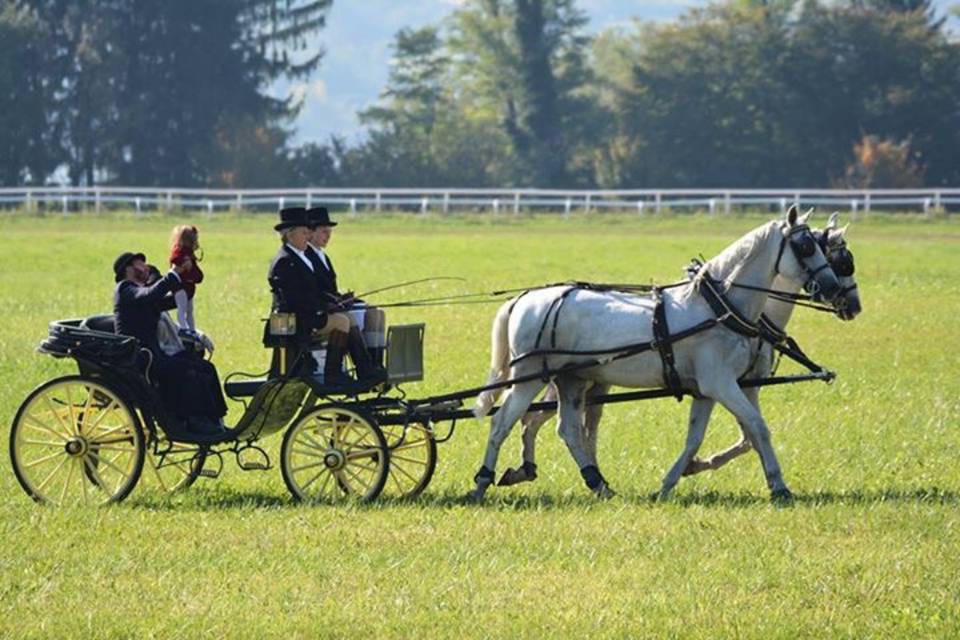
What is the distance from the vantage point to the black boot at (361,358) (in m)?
13.5

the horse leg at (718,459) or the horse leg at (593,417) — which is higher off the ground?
the horse leg at (593,417)

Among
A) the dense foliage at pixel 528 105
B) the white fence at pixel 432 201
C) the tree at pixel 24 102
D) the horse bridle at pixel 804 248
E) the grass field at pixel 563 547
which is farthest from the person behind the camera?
the tree at pixel 24 102

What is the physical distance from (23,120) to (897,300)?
1922 inches

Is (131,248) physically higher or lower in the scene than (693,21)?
lower

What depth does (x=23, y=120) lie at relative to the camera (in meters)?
74.4

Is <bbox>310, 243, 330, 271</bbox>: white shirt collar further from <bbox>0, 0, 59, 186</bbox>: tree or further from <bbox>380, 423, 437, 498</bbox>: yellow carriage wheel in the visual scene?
<bbox>0, 0, 59, 186</bbox>: tree

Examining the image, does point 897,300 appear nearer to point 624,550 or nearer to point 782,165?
point 624,550

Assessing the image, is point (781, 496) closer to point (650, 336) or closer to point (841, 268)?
point (650, 336)

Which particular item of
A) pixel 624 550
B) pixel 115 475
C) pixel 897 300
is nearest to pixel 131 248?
pixel 897 300

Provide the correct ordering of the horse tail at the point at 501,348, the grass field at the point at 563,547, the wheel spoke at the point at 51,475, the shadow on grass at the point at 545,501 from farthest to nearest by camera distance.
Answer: the horse tail at the point at 501,348, the wheel spoke at the point at 51,475, the shadow on grass at the point at 545,501, the grass field at the point at 563,547

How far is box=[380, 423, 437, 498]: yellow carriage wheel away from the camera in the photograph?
13.4 m

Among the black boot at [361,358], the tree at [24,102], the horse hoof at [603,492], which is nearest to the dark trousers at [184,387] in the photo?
the black boot at [361,358]

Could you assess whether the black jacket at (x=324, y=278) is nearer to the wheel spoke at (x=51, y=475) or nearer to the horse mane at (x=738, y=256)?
the wheel spoke at (x=51, y=475)

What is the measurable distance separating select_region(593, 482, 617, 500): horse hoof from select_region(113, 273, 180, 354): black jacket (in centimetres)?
285
